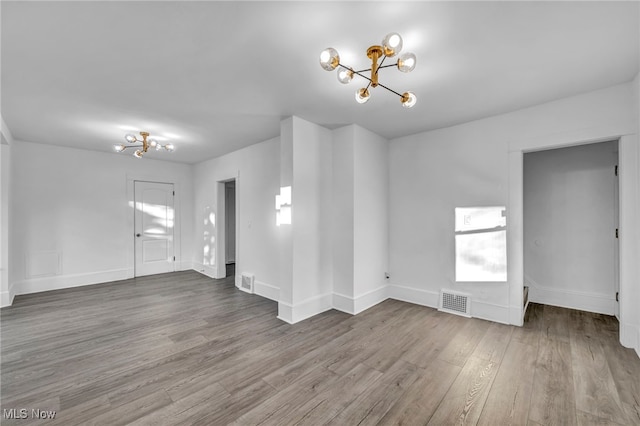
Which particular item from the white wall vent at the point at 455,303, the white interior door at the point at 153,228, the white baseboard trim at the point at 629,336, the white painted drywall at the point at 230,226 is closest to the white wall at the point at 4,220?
the white interior door at the point at 153,228

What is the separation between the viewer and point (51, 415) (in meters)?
1.86

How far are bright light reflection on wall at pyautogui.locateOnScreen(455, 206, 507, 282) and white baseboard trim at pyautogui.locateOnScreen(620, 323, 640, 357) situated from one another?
1.06 m

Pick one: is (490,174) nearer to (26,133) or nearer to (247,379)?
(247,379)

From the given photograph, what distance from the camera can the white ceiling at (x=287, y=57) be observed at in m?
1.72

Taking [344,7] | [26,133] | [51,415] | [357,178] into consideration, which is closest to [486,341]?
[357,178]

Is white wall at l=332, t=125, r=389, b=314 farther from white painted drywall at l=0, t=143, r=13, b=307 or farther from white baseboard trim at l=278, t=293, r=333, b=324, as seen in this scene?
white painted drywall at l=0, t=143, r=13, b=307

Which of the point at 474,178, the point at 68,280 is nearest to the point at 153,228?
the point at 68,280

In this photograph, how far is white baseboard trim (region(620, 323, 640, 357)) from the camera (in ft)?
8.58

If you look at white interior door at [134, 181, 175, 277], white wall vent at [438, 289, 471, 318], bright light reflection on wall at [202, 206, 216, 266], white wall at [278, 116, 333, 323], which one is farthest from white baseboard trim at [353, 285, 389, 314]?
white interior door at [134, 181, 175, 277]

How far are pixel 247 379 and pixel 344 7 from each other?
286 centimetres

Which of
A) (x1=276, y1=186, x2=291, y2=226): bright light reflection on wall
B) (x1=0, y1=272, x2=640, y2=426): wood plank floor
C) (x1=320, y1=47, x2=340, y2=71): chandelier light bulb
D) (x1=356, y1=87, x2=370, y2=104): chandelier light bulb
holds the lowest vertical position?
(x1=0, y1=272, x2=640, y2=426): wood plank floor

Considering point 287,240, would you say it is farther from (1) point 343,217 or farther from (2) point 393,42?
(2) point 393,42

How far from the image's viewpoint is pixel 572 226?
3.84 meters

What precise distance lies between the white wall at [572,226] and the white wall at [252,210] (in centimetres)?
406
